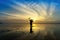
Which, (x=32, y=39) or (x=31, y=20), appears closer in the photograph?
(x=31, y=20)

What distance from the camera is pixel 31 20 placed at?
50.7m

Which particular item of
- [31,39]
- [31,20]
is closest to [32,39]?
[31,39]

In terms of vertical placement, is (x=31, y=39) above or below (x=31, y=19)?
below

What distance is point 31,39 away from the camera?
60.8m

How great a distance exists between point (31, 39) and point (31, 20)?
12935 mm

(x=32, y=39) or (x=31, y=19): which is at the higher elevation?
(x=31, y=19)

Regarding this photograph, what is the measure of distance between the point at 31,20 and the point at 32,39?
13.4 meters

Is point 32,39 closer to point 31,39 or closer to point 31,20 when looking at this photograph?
point 31,39

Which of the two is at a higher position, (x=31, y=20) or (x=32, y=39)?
(x=31, y=20)

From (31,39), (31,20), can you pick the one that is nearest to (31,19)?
(31,20)

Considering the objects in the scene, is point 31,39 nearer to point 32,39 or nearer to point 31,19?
point 32,39

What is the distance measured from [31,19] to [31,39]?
1325 centimetres

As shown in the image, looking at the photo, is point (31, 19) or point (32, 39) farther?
point (32, 39)

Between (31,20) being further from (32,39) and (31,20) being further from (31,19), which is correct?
(32,39)
